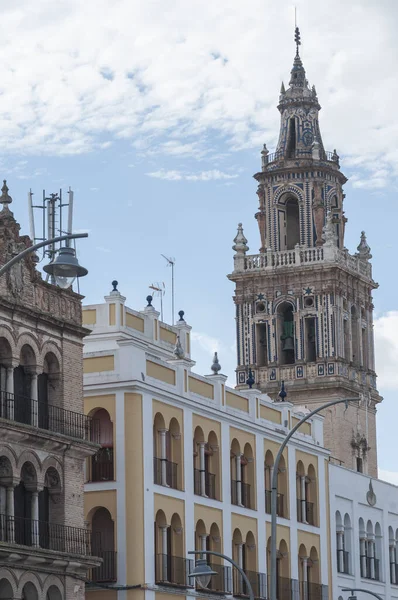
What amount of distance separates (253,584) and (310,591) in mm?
5798

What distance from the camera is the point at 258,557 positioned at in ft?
230

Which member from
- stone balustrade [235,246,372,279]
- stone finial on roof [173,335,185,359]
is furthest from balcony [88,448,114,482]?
stone balustrade [235,246,372,279]

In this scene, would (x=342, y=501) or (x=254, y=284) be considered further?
(x=254, y=284)

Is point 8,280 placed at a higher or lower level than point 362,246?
lower

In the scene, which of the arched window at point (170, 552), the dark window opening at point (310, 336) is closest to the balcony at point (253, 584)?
the arched window at point (170, 552)

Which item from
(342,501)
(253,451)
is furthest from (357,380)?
(253,451)

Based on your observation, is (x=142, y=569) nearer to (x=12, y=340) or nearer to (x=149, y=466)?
(x=149, y=466)

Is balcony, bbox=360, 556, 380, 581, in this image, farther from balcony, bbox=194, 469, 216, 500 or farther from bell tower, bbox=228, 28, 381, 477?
bell tower, bbox=228, 28, 381, 477

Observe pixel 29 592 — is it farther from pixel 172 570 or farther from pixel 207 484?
pixel 207 484

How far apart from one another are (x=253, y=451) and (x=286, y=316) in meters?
45.5

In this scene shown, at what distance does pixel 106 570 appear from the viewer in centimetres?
6078

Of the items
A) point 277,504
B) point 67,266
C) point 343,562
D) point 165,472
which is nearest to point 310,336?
point 343,562

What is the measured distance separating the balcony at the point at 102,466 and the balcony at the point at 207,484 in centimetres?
498

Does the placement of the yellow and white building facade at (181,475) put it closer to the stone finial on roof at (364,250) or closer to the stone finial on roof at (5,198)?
the stone finial on roof at (5,198)
